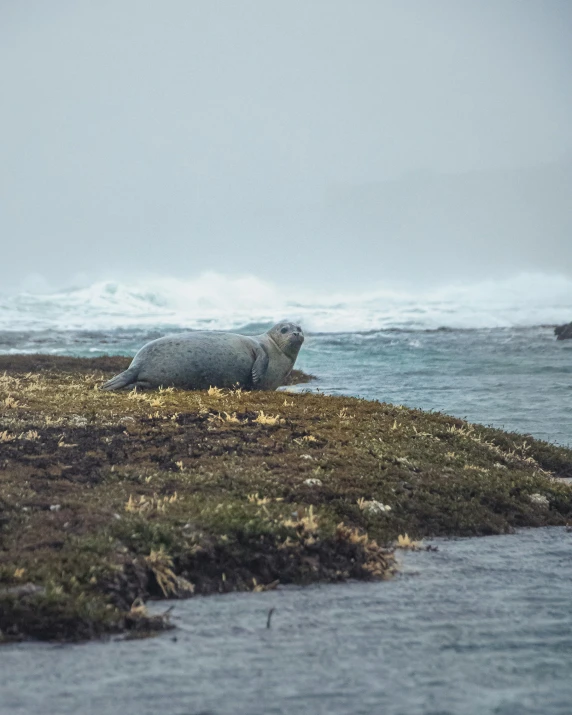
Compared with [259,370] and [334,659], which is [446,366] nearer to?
[259,370]

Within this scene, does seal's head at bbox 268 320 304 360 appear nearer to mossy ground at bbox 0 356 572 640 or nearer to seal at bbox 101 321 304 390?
seal at bbox 101 321 304 390

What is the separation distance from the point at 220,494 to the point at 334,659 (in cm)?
403

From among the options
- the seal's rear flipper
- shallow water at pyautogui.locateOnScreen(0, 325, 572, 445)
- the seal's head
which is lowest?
shallow water at pyautogui.locateOnScreen(0, 325, 572, 445)

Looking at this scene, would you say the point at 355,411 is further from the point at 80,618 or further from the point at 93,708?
the point at 93,708

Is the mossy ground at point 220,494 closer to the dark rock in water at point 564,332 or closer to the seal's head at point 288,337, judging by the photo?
the seal's head at point 288,337

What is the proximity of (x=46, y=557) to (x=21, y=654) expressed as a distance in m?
1.52

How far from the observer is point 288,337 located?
66.0 feet

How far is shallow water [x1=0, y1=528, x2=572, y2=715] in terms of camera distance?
5.19m

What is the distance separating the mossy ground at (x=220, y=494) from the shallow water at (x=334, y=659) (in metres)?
0.45

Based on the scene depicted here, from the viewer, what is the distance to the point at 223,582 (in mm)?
7578

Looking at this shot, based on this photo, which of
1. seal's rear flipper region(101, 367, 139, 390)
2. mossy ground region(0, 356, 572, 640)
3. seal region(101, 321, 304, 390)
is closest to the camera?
mossy ground region(0, 356, 572, 640)

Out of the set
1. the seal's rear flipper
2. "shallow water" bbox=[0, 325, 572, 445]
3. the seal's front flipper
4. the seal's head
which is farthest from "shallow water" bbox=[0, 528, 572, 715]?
the seal's head

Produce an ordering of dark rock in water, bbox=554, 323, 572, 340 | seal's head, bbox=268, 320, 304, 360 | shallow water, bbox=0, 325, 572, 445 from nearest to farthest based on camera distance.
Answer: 1. seal's head, bbox=268, 320, 304, 360
2. shallow water, bbox=0, 325, 572, 445
3. dark rock in water, bbox=554, 323, 572, 340

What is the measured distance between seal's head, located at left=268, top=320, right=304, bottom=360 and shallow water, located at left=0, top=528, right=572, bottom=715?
12.5 meters
